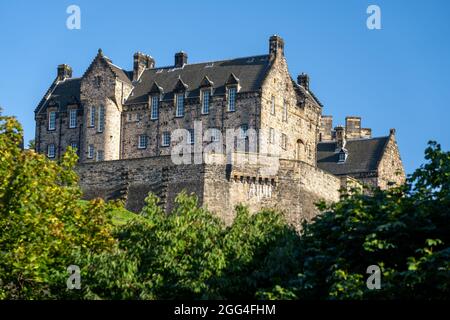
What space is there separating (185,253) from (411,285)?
9.82m

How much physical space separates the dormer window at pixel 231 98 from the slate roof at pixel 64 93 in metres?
13.0

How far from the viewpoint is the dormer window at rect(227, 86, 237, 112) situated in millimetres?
81875

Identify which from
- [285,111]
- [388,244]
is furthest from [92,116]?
[388,244]

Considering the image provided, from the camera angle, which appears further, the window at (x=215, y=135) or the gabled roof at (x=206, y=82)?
the gabled roof at (x=206, y=82)

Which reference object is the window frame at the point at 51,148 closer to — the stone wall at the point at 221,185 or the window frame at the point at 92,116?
the window frame at the point at 92,116

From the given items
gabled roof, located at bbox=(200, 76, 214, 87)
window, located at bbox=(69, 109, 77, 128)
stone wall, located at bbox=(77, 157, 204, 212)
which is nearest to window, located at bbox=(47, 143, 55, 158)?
window, located at bbox=(69, 109, 77, 128)

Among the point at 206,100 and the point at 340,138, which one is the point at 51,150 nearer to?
the point at 206,100

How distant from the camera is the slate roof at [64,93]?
88.9 metres

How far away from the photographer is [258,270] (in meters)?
39.4

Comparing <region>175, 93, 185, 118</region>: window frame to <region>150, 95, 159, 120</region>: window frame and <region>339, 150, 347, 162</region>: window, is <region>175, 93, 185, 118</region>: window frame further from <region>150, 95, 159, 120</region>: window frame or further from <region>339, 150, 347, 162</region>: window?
<region>339, 150, 347, 162</region>: window

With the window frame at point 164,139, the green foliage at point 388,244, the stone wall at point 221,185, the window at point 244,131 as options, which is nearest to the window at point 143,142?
the window frame at point 164,139
